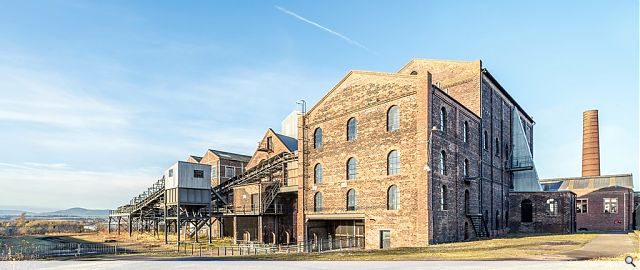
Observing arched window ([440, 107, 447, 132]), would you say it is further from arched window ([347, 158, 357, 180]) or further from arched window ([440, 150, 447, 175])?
arched window ([347, 158, 357, 180])

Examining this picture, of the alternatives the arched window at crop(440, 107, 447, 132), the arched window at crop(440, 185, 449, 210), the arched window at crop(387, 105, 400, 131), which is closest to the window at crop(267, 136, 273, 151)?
the arched window at crop(387, 105, 400, 131)

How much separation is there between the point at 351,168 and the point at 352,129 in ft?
8.96

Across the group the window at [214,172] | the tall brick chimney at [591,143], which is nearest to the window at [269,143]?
the window at [214,172]

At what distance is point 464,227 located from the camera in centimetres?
2881

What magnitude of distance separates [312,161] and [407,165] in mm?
9271

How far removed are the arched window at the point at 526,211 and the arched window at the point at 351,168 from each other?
719 inches

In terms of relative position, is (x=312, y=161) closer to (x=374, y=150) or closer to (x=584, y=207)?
(x=374, y=150)

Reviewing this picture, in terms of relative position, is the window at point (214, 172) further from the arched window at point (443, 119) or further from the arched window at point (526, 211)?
the arched window at point (526, 211)

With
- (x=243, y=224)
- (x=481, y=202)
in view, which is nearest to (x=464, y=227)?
(x=481, y=202)

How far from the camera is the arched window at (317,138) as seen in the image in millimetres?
33094

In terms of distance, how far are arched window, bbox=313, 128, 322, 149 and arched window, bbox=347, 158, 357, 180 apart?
3.54 meters

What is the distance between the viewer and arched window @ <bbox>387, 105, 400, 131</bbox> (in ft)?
89.2

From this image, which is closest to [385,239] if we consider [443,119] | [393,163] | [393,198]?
[393,198]

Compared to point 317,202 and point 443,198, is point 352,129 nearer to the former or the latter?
point 317,202
